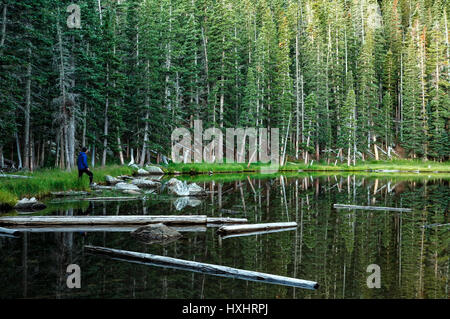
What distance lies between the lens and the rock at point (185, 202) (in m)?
16.6

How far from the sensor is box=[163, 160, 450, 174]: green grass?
39375 millimetres

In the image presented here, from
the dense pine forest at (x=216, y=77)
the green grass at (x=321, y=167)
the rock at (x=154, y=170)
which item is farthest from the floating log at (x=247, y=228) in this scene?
the green grass at (x=321, y=167)

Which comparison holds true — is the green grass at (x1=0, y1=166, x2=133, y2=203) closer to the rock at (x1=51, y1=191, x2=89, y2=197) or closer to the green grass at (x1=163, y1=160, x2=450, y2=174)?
the rock at (x1=51, y1=191, x2=89, y2=197)

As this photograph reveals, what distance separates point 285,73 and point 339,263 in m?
46.3

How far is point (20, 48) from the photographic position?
23.9m

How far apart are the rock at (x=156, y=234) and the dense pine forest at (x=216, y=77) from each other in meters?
14.1

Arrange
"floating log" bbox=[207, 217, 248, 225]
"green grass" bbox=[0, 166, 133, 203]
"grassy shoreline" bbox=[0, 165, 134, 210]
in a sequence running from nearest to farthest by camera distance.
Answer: "floating log" bbox=[207, 217, 248, 225], "grassy shoreline" bbox=[0, 165, 134, 210], "green grass" bbox=[0, 166, 133, 203]

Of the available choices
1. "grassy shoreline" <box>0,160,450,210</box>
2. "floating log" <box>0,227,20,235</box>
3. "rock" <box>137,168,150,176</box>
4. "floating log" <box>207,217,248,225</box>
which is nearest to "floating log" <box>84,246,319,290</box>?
"floating log" <box>0,227,20,235</box>

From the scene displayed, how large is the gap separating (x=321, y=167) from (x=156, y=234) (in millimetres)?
41688

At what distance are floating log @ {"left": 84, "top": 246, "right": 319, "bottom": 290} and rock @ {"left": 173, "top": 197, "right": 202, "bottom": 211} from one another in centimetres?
687

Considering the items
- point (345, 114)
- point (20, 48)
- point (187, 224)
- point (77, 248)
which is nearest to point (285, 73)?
point (345, 114)

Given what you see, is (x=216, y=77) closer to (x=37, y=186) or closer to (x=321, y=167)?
(x=321, y=167)

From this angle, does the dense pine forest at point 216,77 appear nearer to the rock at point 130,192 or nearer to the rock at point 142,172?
the rock at point 142,172

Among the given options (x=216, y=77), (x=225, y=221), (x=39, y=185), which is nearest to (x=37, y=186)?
(x=39, y=185)
